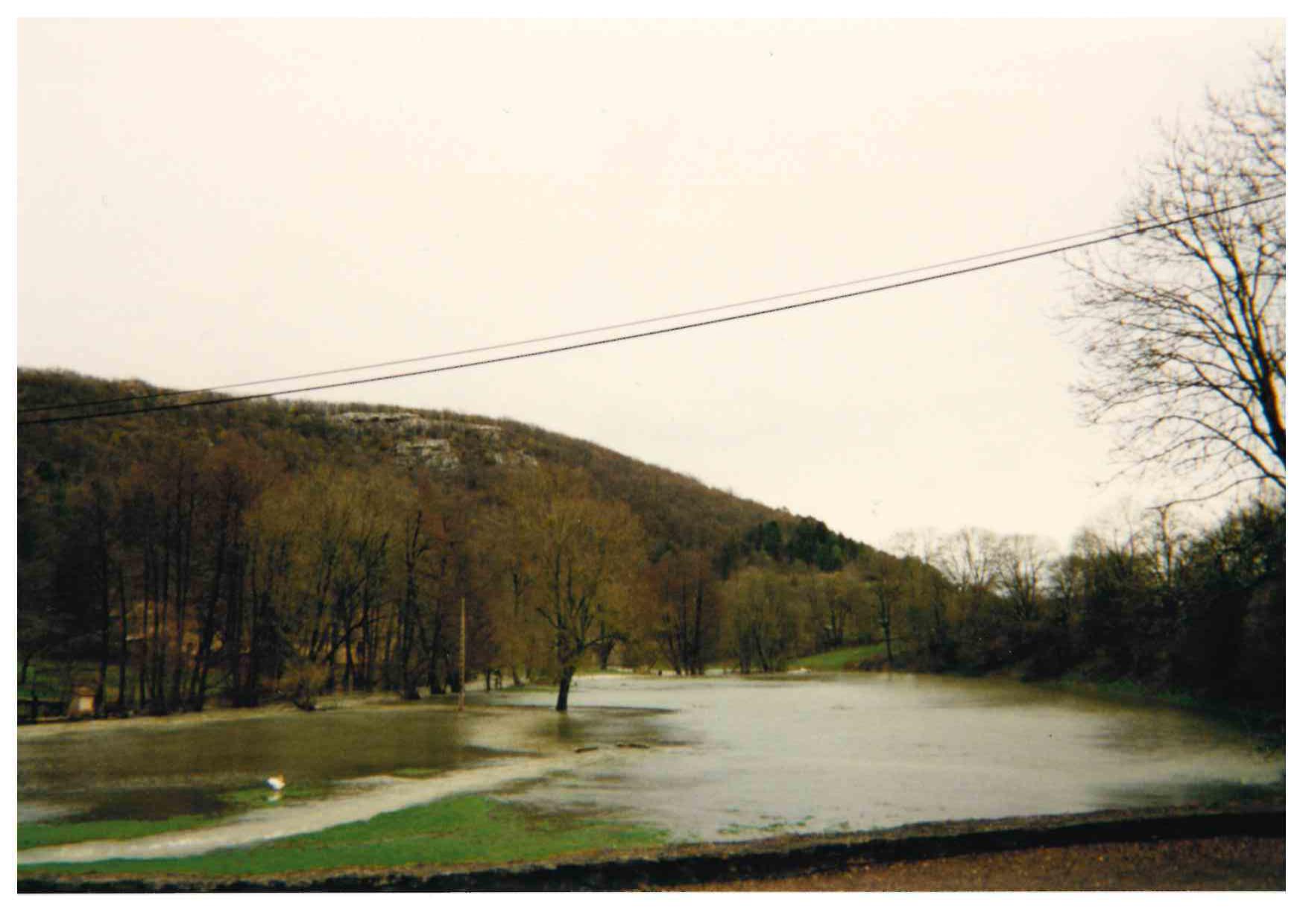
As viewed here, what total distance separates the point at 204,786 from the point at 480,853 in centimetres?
854

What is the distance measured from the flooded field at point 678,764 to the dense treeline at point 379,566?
8.75 ft

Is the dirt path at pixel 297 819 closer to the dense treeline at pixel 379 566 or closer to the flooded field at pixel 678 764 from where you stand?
the flooded field at pixel 678 764

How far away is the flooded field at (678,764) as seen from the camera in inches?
527

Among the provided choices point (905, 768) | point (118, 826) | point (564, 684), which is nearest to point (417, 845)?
point (118, 826)

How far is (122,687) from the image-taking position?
121 ft

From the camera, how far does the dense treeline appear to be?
28812mm

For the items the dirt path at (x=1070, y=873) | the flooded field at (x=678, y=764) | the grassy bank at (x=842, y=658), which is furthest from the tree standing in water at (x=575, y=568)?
the grassy bank at (x=842, y=658)

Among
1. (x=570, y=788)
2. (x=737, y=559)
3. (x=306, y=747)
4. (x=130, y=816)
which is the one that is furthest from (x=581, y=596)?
(x=737, y=559)

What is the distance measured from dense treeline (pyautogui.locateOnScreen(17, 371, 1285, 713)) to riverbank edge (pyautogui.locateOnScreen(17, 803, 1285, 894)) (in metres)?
6.62

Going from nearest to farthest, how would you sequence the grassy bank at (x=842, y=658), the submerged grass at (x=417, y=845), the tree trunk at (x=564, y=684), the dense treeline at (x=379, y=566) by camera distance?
the submerged grass at (x=417, y=845)
the dense treeline at (x=379, y=566)
the tree trunk at (x=564, y=684)
the grassy bank at (x=842, y=658)

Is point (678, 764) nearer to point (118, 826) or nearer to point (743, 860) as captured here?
point (118, 826)

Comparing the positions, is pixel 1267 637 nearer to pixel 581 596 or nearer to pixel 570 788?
pixel 570 788

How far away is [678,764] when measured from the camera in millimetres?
18984

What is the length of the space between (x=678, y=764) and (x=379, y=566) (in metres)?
29.4
